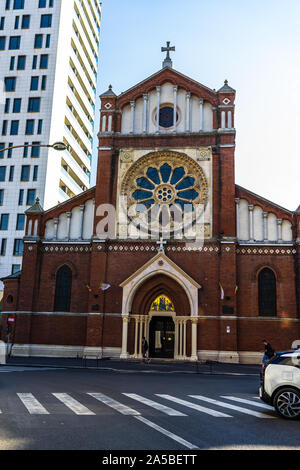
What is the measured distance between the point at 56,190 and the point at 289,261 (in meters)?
31.2

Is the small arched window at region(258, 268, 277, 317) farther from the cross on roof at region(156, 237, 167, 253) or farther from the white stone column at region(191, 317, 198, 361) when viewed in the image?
the cross on roof at region(156, 237, 167, 253)

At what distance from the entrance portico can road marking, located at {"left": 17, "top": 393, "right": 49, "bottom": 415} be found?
58.3 feet

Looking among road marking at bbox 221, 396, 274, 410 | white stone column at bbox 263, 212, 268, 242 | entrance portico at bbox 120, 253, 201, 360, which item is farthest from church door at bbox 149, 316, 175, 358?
road marking at bbox 221, 396, 274, 410

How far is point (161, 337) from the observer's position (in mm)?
32906

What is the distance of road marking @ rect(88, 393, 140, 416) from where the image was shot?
36.5 feet

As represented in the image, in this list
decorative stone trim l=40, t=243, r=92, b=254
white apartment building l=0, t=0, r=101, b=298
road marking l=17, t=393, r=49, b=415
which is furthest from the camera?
white apartment building l=0, t=0, r=101, b=298

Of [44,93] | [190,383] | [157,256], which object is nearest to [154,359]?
[157,256]

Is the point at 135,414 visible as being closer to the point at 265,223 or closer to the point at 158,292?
the point at 158,292

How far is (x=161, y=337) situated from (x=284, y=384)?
22.1 metres

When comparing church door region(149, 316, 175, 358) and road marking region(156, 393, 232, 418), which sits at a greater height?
church door region(149, 316, 175, 358)

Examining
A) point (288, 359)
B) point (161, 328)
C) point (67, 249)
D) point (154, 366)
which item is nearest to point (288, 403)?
point (288, 359)

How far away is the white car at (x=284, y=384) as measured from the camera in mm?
11109

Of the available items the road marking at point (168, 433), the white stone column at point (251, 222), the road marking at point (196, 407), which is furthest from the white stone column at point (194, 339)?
the road marking at point (168, 433)
